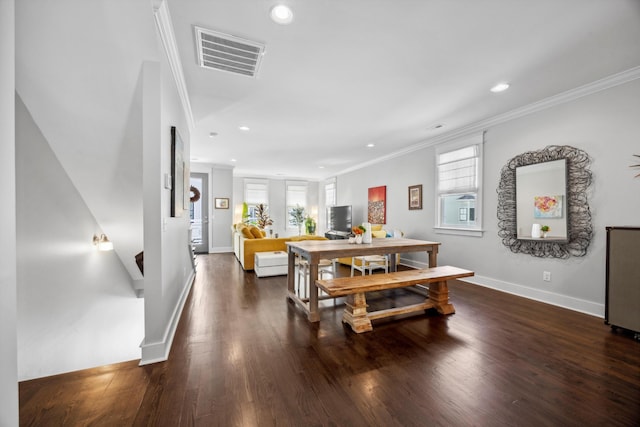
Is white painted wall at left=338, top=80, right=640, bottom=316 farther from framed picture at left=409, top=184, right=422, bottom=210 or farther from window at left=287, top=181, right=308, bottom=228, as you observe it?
window at left=287, top=181, right=308, bottom=228

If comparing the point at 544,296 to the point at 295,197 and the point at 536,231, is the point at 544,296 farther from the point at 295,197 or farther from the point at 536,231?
the point at 295,197

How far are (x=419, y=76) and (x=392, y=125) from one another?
4.83ft

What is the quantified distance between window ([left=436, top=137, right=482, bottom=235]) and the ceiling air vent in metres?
3.60

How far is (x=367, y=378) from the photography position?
175 cm

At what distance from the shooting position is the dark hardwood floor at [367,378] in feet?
4.68

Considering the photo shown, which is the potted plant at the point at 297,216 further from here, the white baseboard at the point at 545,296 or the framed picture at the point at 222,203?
the white baseboard at the point at 545,296

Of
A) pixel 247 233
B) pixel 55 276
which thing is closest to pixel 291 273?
pixel 247 233

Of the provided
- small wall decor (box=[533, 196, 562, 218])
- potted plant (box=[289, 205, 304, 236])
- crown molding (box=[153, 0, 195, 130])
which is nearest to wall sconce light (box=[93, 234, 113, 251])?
crown molding (box=[153, 0, 195, 130])

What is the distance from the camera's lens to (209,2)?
1725 mm

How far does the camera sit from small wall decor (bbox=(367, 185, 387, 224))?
20.7 ft

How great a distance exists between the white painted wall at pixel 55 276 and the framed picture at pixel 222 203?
443cm

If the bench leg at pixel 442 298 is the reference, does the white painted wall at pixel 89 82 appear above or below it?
above

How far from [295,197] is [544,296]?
7575mm

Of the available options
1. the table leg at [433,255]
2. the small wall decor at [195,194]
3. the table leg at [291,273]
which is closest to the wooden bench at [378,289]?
the table leg at [433,255]
